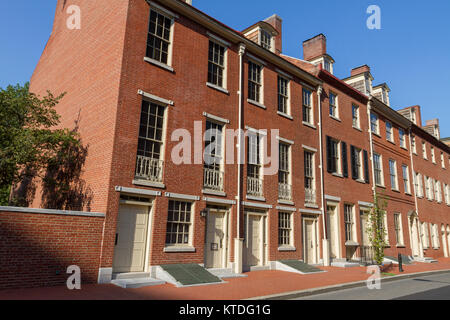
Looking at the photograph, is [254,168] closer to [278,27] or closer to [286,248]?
[286,248]

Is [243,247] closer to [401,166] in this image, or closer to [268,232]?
[268,232]

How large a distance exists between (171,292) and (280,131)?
10168 millimetres

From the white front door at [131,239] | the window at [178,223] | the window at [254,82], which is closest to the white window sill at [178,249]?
the window at [178,223]

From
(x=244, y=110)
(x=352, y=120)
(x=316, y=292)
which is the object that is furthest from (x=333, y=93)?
(x=316, y=292)

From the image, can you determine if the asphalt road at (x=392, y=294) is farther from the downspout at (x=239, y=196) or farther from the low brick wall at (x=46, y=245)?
the low brick wall at (x=46, y=245)

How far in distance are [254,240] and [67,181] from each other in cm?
816

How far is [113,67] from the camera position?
11672 millimetres

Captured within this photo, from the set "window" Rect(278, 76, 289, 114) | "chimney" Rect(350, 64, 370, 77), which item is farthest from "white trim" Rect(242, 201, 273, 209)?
"chimney" Rect(350, 64, 370, 77)

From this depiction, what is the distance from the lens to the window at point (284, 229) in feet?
51.1

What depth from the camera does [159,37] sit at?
12.6m

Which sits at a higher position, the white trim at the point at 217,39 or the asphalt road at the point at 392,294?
the white trim at the point at 217,39

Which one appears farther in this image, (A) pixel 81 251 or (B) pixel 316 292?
(B) pixel 316 292

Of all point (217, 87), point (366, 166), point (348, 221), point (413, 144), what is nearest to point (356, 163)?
point (366, 166)

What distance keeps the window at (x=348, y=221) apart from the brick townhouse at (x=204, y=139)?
11cm
